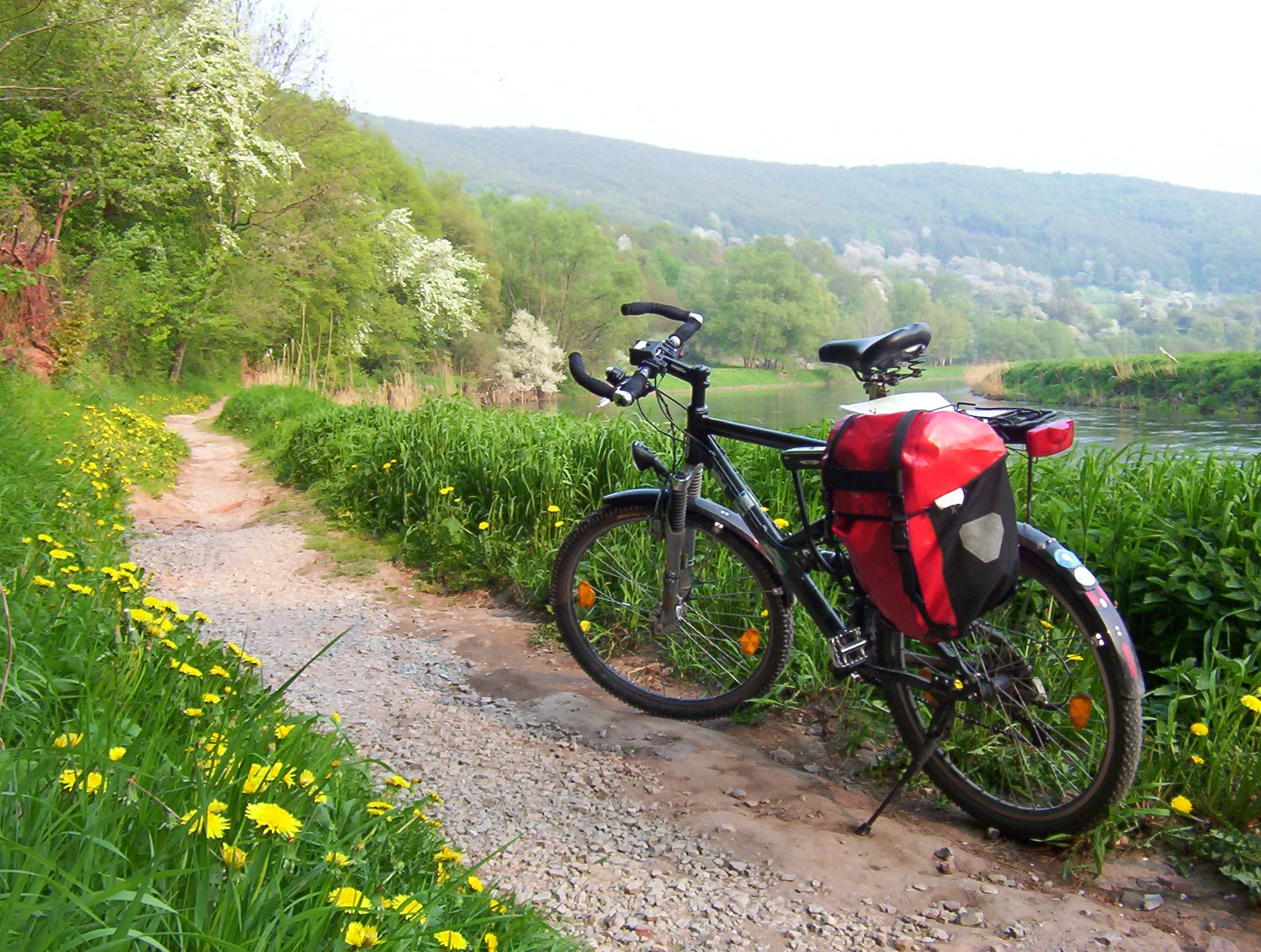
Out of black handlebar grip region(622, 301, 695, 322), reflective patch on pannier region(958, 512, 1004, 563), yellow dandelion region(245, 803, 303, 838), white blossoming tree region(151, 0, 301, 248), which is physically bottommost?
yellow dandelion region(245, 803, 303, 838)

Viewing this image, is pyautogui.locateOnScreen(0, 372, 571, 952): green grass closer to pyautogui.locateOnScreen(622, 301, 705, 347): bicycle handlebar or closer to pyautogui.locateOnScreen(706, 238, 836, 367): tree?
pyautogui.locateOnScreen(622, 301, 705, 347): bicycle handlebar

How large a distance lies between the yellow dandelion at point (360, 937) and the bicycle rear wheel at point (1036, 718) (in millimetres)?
1842

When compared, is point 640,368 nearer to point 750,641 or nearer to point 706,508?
point 706,508

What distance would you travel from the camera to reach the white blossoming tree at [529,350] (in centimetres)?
3338

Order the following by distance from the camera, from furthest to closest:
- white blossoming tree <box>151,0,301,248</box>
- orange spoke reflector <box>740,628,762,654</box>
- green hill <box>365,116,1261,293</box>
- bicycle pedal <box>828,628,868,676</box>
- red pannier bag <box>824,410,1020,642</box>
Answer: green hill <box>365,116,1261,293</box>
white blossoming tree <box>151,0,301,248</box>
orange spoke reflector <box>740,628,762,654</box>
bicycle pedal <box>828,628,868,676</box>
red pannier bag <box>824,410,1020,642</box>

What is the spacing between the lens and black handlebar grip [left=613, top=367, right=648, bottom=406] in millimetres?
3014

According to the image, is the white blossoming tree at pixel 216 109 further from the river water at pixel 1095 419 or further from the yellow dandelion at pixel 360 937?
the yellow dandelion at pixel 360 937

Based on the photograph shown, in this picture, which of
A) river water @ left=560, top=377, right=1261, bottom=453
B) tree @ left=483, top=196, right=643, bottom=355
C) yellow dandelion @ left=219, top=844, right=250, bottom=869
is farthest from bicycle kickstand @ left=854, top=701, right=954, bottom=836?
tree @ left=483, top=196, right=643, bottom=355

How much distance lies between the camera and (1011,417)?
8.17ft

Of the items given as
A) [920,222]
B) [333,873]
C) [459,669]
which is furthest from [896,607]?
[920,222]

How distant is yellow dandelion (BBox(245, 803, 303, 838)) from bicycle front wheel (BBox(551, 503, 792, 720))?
2034mm

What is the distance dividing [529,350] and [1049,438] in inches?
1451

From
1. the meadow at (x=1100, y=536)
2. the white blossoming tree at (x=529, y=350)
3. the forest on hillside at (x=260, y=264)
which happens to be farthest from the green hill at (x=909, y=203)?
Answer: the white blossoming tree at (x=529, y=350)

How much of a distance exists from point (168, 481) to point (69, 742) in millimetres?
7568
